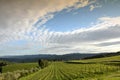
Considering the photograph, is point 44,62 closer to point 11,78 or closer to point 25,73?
point 25,73

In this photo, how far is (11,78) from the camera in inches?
3460

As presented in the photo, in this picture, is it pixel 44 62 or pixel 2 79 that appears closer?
pixel 2 79

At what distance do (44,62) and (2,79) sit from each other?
95350 millimetres

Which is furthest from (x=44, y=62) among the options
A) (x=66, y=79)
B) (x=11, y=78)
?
(x=66, y=79)

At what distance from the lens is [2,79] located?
8144 centimetres

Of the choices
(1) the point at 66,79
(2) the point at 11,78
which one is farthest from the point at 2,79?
(1) the point at 66,79

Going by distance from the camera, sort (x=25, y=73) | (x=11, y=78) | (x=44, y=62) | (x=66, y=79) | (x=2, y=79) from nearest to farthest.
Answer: (x=66, y=79), (x=2, y=79), (x=11, y=78), (x=25, y=73), (x=44, y=62)

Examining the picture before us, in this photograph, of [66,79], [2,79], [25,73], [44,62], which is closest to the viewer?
[66,79]

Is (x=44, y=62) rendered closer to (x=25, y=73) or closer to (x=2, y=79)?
(x=25, y=73)

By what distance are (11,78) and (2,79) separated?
22.0 ft

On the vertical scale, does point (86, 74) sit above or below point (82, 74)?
above

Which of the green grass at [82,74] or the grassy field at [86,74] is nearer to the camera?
the grassy field at [86,74]

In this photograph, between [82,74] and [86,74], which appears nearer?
[86,74]

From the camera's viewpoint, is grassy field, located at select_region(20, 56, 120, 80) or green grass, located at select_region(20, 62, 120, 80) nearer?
grassy field, located at select_region(20, 56, 120, 80)
